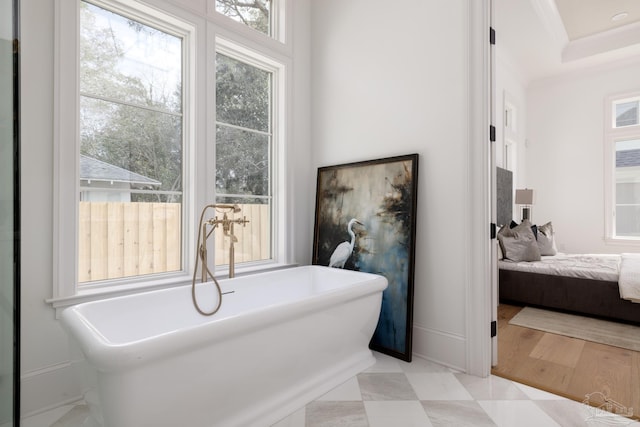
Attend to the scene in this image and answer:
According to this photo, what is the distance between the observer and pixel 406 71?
2.50 metres

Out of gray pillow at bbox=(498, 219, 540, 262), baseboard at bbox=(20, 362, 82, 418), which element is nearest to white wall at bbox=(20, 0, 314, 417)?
baseboard at bbox=(20, 362, 82, 418)

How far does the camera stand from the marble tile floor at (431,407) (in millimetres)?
1646

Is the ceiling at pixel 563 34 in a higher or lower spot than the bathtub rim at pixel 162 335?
higher

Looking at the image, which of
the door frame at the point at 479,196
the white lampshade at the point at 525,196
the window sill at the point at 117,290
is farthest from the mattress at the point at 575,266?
the window sill at the point at 117,290

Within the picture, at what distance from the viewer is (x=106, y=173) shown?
2.10 meters

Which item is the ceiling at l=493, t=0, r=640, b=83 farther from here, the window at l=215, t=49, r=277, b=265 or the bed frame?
the bed frame

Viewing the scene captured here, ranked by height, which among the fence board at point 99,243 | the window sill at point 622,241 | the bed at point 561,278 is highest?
the fence board at point 99,243

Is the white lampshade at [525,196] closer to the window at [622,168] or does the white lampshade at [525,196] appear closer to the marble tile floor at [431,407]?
the window at [622,168]

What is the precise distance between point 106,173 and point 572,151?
6668 millimetres

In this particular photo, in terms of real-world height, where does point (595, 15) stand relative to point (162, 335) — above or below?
above

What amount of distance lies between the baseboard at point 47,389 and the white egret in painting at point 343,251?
1.77 metres

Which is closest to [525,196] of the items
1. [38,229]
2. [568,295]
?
[568,295]

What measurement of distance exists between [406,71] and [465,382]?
210 centimetres

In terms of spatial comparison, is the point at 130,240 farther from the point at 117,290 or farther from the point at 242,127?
the point at 242,127
